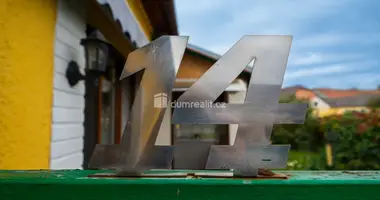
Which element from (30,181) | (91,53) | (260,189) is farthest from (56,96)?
(260,189)

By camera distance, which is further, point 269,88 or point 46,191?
point 269,88

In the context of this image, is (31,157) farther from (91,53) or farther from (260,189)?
(260,189)

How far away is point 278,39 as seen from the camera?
133 cm

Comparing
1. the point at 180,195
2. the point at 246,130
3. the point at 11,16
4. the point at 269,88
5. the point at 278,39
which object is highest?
the point at 11,16

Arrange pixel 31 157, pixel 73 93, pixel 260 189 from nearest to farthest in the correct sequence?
pixel 260 189
pixel 31 157
pixel 73 93

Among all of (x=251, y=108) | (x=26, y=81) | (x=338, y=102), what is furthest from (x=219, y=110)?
(x=338, y=102)

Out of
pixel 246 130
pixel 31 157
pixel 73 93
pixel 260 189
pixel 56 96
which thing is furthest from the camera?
pixel 73 93

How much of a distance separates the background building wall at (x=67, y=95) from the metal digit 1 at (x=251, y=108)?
4.80ft

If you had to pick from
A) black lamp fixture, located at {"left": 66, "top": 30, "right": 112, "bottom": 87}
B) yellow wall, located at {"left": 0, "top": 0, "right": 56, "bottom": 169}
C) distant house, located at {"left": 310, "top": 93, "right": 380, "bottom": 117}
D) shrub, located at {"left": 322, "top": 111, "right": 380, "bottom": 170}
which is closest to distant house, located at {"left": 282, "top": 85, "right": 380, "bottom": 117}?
distant house, located at {"left": 310, "top": 93, "right": 380, "bottom": 117}

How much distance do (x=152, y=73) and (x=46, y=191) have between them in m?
0.53

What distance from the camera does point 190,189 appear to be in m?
1.16

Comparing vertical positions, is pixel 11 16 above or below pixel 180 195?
above

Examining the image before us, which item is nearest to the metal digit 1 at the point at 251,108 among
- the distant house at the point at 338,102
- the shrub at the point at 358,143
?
the shrub at the point at 358,143

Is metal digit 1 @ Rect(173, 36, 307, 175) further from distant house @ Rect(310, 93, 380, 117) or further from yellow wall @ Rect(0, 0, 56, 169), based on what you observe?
distant house @ Rect(310, 93, 380, 117)
